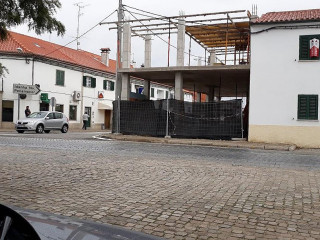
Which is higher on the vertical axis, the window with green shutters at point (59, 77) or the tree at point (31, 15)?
the window with green shutters at point (59, 77)

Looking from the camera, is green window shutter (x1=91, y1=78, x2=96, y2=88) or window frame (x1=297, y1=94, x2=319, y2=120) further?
green window shutter (x1=91, y1=78, x2=96, y2=88)

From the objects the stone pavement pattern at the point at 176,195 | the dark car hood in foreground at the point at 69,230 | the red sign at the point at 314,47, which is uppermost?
the red sign at the point at 314,47

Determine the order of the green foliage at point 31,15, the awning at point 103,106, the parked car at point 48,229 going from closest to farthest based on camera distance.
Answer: the parked car at point 48,229, the green foliage at point 31,15, the awning at point 103,106

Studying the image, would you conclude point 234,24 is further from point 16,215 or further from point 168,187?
point 16,215

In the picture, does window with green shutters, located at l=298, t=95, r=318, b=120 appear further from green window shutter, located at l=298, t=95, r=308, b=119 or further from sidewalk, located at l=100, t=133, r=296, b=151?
sidewalk, located at l=100, t=133, r=296, b=151

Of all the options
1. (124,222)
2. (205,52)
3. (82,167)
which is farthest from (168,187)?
(205,52)

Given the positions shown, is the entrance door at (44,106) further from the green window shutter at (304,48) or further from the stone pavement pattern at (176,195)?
the stone pavement pattern at (176,195)

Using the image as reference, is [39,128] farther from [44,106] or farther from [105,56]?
[105,56]

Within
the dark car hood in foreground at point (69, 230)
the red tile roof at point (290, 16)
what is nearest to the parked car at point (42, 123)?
the red tile roof at point (290, 16)

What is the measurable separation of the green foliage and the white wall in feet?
47.8

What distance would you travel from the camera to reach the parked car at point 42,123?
24453mm

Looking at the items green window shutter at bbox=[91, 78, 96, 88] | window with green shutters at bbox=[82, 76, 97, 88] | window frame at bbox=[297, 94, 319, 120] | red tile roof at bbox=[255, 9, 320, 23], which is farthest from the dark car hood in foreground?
Result: green window shutter at bbox=[91, 78, 96, 88]

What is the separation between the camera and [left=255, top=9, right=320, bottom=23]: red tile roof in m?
18.1

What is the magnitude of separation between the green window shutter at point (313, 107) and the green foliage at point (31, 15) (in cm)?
1486
